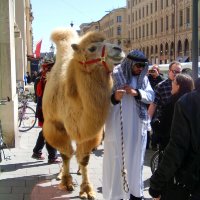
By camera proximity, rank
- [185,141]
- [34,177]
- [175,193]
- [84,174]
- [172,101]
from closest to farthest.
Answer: [185,141], [175,193], [172,101], [84,174], [34,177]

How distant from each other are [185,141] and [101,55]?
7.63ft

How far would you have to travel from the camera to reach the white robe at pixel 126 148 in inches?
202

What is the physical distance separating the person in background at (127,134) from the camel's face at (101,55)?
8.1 inches

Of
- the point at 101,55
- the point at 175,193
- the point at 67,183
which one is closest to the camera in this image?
the point at 175,193

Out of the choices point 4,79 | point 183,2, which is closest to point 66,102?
point 4,79

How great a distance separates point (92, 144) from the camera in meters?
5.80

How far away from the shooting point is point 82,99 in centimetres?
519

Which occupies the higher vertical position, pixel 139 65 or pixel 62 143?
pixel 139 65

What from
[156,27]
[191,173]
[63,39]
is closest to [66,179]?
[63,39]

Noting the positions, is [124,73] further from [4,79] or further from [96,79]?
[4,79]

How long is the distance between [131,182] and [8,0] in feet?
17.5

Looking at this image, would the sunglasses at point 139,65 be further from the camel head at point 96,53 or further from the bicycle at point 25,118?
Result: the bicycle at point 25,118

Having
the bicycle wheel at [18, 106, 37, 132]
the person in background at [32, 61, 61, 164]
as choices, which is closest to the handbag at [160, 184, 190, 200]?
the person in background at [32, 61, 61, 164]

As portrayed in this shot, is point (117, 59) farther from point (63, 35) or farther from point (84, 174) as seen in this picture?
point (63, 35)
